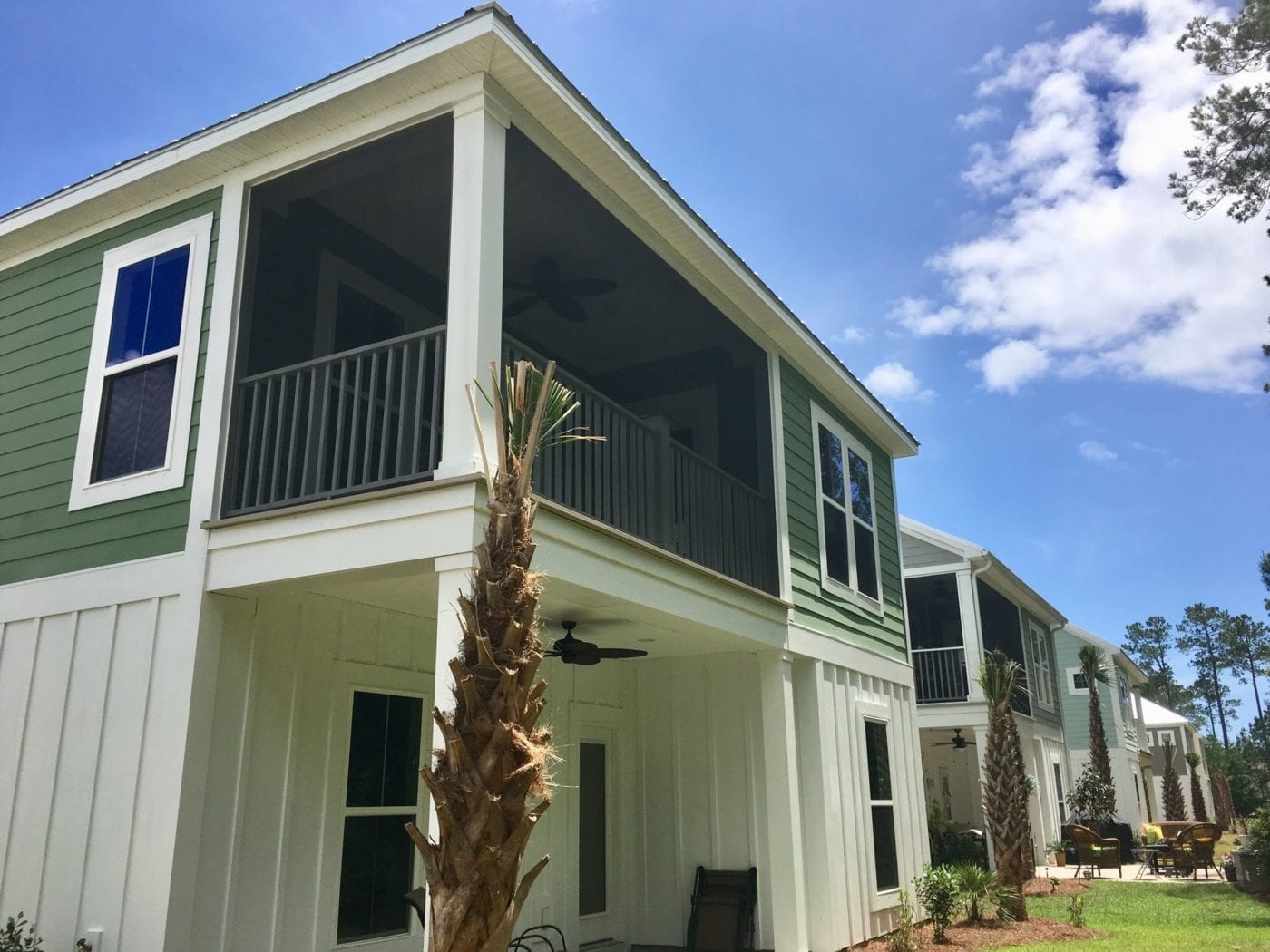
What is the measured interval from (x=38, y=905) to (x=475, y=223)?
191 inches

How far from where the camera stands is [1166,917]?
501 inches

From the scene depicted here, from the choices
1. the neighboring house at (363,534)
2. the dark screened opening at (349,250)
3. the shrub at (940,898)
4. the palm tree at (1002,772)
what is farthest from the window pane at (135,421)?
the palm tree at (1002,772)

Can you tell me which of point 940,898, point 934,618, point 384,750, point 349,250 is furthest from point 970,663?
point 349,250

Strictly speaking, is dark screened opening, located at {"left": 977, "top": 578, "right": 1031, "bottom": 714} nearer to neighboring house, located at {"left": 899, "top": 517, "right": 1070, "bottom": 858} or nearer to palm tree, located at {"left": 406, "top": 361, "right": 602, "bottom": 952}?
neighboring house, located at {"left": 899, "top": 517, "right": 1070, "bottom": 858}

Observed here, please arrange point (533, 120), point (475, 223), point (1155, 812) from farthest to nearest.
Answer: point (1155, 812)
point (533, 120)
point (475, 223)

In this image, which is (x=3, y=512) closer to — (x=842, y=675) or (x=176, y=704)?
(x=176, y=704)

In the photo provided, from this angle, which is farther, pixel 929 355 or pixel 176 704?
pixel 929 355

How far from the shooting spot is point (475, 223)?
594 centimetres

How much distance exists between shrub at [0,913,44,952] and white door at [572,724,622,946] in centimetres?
471

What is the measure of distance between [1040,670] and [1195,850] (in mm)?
7739

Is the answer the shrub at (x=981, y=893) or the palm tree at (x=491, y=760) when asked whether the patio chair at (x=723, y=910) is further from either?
the palm tree at (x=491, y=760)

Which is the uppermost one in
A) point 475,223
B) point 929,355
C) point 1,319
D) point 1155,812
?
point 929,355

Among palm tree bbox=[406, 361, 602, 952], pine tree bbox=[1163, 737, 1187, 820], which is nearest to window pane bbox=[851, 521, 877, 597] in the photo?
palm tree bbox=[406, 361, 602, 952]

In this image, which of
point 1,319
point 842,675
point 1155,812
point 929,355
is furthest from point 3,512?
point 1155,812
